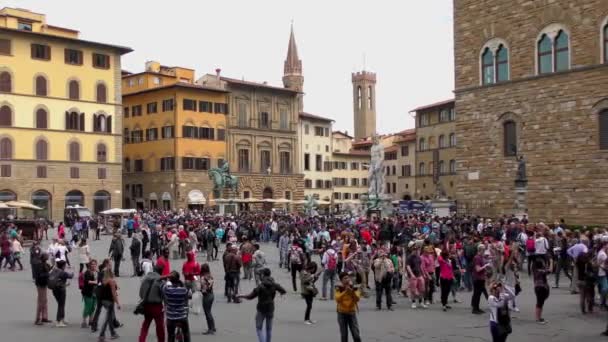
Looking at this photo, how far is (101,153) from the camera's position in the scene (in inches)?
2094

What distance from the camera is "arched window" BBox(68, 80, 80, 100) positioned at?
170 ft

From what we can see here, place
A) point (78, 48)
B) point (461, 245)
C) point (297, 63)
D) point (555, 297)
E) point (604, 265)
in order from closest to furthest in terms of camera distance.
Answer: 1. point (604, 265)
2. point (555, 297)
3. point (461, 245)
4. point (78, 48)
5. point (297, 63)

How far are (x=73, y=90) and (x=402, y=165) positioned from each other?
126 ft

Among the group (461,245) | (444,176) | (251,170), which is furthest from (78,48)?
(461,245)

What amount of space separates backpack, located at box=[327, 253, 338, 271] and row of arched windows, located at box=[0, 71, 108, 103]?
39.4 metres

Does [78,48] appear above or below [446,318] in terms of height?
above

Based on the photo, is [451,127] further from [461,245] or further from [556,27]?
[461,245]

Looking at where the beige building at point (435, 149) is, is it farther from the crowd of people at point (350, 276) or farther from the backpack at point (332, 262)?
the backpack at point (332, 262)

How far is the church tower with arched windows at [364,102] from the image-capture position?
114812mm

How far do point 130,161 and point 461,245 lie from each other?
161 feet

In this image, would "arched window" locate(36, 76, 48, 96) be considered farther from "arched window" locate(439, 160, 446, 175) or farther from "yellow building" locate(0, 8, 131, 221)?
"arched window" locate(439, 160, 446, 175)

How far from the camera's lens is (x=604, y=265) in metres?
13.3

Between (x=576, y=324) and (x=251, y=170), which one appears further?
(x=251, y=170)

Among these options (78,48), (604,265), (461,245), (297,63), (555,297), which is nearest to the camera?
(604,265)
